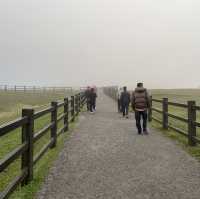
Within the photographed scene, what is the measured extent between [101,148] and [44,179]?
314 cm

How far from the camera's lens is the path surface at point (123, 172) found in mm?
5188

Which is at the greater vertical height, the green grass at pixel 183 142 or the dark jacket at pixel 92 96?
the dark jacket at pixel 92 96

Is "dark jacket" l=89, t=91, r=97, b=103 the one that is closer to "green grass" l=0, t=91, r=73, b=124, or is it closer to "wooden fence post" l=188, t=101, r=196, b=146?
"green grass" l=0, t=91, r=73, b=124

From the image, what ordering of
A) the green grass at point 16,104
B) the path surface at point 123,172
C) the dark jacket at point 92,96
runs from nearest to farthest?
the path surface at point 123,172, the dark jacket at point 92,96, the green grass at point 16,104

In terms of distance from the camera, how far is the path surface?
17.0 ft

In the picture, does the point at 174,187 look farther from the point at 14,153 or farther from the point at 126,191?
the point at 14,153

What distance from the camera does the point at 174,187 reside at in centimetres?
548

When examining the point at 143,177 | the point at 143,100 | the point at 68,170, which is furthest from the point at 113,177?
the point at 143,100

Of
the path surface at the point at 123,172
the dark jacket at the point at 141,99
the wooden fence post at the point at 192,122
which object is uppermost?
the dark jacket at the point at 141,99

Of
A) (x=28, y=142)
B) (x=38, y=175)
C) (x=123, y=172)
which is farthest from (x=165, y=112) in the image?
(x=28, y=142)

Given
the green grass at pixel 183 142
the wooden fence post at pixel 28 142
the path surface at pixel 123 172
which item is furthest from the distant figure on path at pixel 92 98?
the wooden fence post at pixel 28 142

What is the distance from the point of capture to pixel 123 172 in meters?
6.41

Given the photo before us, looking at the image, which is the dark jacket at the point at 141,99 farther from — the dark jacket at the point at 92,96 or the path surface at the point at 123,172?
the dark jacket at the point at 92,96

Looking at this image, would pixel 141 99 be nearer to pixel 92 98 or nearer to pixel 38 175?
pixel 38 175
